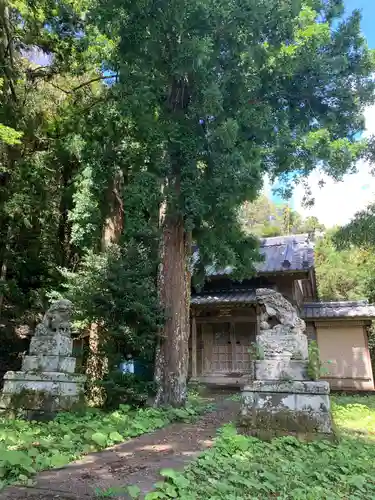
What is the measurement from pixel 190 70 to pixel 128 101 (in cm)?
154

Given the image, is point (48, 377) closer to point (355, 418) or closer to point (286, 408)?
point (286, 408)

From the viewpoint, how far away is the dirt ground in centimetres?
297

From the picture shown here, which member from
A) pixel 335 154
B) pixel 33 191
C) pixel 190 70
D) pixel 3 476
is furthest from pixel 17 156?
pixel 3 476

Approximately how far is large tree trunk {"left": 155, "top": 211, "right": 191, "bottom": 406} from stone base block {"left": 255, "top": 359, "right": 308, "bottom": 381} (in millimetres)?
2688

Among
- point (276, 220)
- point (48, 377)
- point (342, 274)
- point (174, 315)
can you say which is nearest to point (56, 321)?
point (48, 377)

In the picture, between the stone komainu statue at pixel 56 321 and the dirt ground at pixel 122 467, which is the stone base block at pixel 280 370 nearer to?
the dirt ground at pixel 122 467

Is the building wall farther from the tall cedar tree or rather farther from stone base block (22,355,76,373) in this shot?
stone base block (22,355,76,373)

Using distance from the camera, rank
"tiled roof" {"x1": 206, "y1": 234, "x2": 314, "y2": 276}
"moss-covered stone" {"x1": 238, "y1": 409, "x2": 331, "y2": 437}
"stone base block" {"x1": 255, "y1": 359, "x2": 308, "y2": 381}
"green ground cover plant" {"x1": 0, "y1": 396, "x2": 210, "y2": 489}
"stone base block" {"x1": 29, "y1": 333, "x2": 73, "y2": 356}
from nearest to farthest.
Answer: "green ground cover plant" {"x1": 0, "y1": 396, "x2": 210, "y2": 489}, "moss-covered stone" {"x1": 238, "y1": 409, "x2": 331, "y2": 437}, "stone base block" {"x1": 255, "y1": 359, "x2": 308, "y2": 381}, "stone base block" {"x1": 29, "y1": 333, "x2": 73, "y2": 356}, "tiled roof" {"x1": 206, "y1": 234, "x2": 314, "y2": 276}

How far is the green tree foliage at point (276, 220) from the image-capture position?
31.6 meters

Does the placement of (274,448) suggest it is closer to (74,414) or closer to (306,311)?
(74,414)

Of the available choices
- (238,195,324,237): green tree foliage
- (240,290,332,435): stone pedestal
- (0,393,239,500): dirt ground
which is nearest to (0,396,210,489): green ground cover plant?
(0,393,239,500): dirt ground

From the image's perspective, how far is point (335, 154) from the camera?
9.20 metres

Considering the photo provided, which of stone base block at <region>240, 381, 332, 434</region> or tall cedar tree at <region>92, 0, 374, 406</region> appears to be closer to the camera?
stone base block at <region>240, 381, 332, 434</region>

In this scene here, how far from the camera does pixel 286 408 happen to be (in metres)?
5.34
